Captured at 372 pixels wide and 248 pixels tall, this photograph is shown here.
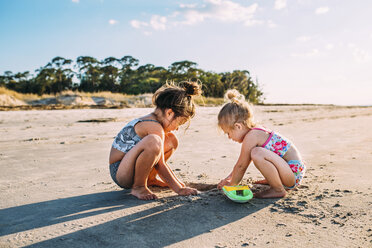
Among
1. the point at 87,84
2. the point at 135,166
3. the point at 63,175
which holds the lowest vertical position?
the point at 63,175

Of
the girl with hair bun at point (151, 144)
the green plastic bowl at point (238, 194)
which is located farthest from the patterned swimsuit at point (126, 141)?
the green plastic bowl at point (238, 194)

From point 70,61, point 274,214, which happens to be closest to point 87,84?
point 70,61

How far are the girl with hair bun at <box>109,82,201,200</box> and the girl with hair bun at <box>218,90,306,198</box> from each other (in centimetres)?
38

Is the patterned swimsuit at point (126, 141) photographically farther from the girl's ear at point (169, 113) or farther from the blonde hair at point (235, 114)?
the blonde hair at point (235, 114)

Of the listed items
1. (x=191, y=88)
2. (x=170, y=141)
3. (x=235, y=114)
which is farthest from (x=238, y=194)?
(x=191, y=88)

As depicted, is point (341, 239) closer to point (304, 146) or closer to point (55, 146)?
point (304, 146)

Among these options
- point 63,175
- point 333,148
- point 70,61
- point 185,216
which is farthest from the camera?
point 70,61

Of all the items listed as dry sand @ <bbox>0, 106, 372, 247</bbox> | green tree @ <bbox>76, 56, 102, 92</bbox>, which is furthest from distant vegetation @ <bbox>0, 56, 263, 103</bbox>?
dry sand @ <bbox>0, 106, 372, 247</bbox>

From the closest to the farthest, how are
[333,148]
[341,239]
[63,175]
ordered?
1. [341,239]
2. [63,175]
3. [333,148]

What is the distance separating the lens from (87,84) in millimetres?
29812

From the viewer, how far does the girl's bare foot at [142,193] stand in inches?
103

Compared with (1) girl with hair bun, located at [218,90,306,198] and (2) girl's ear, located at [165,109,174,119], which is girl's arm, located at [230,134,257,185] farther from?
(2) girl's ear, located at [165,109,174,119]

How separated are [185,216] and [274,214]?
665 mm

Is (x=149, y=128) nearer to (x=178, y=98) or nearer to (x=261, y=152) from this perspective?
(x=178, y=98)
